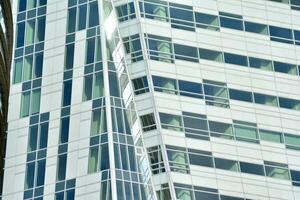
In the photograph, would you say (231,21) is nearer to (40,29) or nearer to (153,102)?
(153,102)

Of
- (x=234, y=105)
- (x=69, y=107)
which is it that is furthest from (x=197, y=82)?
(x=69, y=107)

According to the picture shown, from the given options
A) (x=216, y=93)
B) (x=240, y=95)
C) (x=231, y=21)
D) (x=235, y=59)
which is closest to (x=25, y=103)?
(x=216, y=93)

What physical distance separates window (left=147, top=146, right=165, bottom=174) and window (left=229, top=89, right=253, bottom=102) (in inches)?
301

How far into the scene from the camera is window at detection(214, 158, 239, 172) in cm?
9381

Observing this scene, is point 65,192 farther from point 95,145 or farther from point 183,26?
point 183,26

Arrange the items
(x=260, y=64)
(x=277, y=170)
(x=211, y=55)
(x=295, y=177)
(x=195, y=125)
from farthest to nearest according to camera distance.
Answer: (x=260, y=64)
(x=211, y=55)
(x=295, y=177)
(x=277, y=170)
(x=195, y=125)

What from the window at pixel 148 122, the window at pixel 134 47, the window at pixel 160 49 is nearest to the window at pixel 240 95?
the window at pixel 160 49

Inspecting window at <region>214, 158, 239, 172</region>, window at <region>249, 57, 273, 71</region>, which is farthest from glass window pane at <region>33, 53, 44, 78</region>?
window at <region>249, 57, 273, 71</region>

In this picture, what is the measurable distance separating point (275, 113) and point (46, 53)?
681 inches

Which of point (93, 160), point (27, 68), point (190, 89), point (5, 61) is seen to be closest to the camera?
point (5, 61)

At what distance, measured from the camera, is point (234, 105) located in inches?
3797

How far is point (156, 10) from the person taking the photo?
98.2 metres

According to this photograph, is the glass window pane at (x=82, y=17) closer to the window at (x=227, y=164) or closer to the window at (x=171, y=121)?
the window at (x=171, y=121)

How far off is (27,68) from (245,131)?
16520mm
